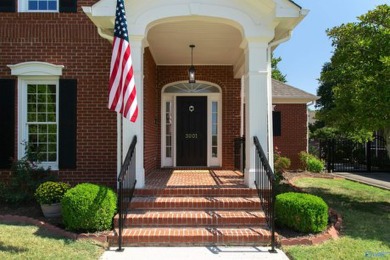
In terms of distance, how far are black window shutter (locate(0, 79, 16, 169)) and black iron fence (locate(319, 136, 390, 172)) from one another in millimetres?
13389

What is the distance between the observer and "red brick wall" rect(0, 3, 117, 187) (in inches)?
314

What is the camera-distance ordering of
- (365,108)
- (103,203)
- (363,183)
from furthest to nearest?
(363,183)
(365,108)
(103,203)

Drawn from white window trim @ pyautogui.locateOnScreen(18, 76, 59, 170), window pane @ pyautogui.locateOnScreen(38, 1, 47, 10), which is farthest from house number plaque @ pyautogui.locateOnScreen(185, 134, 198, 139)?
window pane @ pyautogui.locateOnScreen(38, 1, 47, 10)

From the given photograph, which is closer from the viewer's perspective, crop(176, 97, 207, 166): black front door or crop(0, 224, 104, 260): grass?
crop(0, 224, 104, 260): grass

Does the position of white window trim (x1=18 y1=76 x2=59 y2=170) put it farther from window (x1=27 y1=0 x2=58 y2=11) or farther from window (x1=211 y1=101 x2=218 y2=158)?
window (x1=211 y1=101 x2=218 y2=158)

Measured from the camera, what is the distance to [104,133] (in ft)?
26.3

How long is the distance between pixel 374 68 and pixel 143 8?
4704 mm

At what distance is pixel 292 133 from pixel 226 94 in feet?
23.6

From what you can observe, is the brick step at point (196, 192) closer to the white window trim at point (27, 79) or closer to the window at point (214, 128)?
the white window trim at point (27, 79)

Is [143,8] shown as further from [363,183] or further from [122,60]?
[363,183]

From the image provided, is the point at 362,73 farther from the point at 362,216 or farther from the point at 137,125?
the point at 137,125

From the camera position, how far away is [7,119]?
784 cm

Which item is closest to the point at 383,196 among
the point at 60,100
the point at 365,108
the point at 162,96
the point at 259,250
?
the point at 365,108

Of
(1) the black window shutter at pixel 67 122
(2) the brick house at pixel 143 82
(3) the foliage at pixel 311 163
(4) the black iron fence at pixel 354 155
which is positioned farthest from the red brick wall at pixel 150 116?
(4) the black iron fence at pixel 354 155
